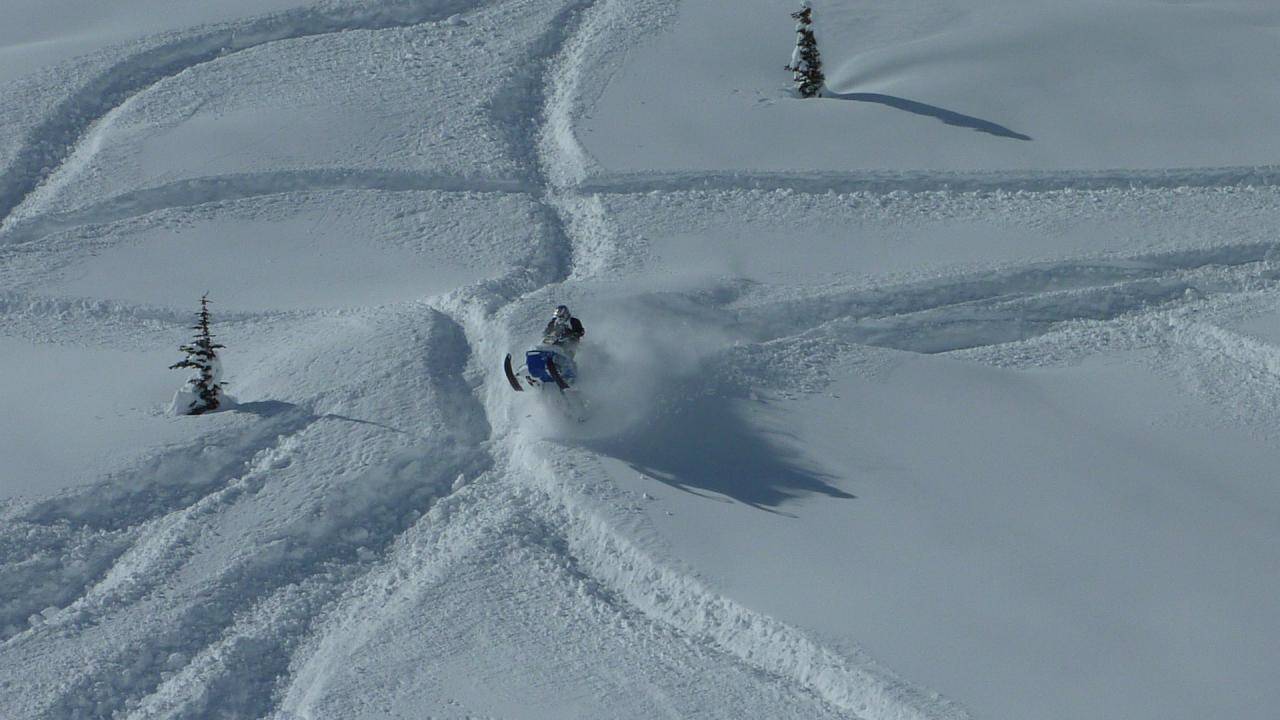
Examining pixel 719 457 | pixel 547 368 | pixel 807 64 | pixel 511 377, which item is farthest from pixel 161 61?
pixel 719 457

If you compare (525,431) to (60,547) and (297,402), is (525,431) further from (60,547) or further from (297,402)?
(60,547)

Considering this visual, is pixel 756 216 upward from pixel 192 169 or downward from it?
downward

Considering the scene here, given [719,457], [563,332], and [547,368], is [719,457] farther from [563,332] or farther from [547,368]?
[563,332]

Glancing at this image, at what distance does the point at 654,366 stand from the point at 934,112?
11225mm

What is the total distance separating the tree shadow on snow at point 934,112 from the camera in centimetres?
2712

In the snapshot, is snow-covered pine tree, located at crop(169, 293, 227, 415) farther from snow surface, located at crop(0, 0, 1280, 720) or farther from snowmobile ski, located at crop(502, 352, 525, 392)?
snowmobile ski, located at crop(502, 352, 525, 392)

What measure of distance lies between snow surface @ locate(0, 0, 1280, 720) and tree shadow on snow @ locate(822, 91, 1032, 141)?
3.6 inches

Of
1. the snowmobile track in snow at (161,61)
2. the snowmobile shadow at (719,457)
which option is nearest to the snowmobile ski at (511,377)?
the snowmobile shadow at (719,457)

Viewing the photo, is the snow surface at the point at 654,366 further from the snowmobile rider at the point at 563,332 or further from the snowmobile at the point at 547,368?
the snowmobile rider at the point at 563,332

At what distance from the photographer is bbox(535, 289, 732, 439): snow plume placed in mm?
18547

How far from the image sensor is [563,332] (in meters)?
18.5

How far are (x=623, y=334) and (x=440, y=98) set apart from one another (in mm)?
10908

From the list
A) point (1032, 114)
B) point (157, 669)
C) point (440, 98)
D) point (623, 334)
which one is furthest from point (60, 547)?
point (1032, 114)

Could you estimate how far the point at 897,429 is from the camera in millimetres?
18516
